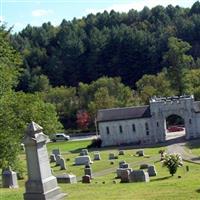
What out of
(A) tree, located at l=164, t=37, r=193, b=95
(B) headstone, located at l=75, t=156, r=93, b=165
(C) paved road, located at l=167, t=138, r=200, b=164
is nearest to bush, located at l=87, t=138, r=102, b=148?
(C) paved road, located at l=167, t=138, r=200, b=164

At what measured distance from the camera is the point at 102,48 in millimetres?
134250

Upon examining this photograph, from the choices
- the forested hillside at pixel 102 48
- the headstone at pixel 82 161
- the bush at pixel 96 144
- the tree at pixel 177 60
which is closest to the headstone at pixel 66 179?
the headstone at pixel 82 161

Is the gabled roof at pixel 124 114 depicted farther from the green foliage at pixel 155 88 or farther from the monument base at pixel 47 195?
the monument base at pixel 47 195

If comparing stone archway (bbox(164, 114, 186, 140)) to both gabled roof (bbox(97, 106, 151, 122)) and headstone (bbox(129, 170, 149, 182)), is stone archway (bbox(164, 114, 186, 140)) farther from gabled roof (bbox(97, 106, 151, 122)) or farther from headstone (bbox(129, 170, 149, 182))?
headstone (bbox(129, 170, 149, 182))

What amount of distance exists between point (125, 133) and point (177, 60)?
59.2ft

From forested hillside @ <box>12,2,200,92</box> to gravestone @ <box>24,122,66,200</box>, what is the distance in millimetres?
91137

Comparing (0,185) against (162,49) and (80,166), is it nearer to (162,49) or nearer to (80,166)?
(80,166)

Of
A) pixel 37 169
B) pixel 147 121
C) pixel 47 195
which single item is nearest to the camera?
pixel 47 195

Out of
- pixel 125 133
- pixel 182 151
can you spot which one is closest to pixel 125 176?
pixel 182 151

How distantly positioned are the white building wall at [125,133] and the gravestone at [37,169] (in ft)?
145

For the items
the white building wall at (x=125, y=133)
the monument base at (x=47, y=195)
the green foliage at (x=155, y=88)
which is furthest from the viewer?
the green foliage at (x=155, y=88)

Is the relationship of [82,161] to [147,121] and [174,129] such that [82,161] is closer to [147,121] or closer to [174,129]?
[147,121]

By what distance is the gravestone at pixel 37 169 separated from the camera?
24234mm

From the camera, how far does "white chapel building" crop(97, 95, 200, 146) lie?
67375mm
